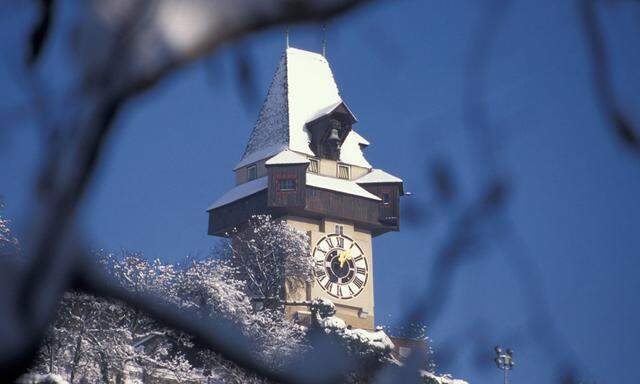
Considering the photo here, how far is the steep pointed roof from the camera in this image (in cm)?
5391

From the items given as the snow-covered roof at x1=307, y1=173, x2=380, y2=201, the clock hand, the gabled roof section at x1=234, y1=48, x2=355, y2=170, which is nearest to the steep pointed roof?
the gabled roof section at x1=234, y1=48, x2=355, y2=170

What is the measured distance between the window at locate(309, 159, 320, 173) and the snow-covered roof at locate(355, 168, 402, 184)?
205 cm

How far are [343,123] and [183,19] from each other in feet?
176

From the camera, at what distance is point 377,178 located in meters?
54.0

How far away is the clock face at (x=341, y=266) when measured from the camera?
167 feet

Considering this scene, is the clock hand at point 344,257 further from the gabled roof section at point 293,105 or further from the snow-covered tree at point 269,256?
the gabled roof section at point 293,105

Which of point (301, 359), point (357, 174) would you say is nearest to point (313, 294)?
point (357, 174)

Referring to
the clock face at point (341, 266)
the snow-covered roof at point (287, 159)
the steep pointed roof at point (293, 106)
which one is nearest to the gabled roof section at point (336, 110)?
the steep pointed roof at point (293, 106)

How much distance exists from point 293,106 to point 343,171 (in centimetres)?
415

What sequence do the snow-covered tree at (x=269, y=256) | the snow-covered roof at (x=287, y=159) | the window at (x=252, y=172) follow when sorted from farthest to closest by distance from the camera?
1. the window at (x=252, y=172)
2. the snow-covered roof at (x=287, y=159)
3. the snow-covered tree at (x=269, y=256)

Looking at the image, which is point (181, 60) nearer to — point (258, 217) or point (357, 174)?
point (258, 217)

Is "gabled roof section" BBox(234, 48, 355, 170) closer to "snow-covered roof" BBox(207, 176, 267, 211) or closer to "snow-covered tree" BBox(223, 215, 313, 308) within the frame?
"snow-covered roof" BBox(207, 176, 267, 211)

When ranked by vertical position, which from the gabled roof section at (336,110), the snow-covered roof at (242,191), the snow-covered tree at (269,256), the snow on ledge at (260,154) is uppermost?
the gabled roof section at (336,110)

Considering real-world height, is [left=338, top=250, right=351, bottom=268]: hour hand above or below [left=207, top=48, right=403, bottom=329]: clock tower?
below
